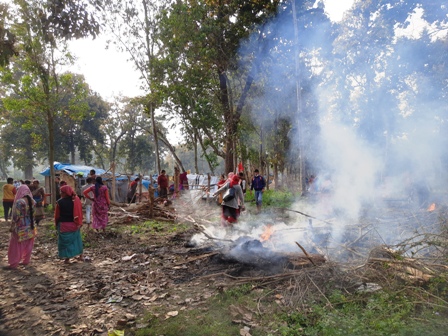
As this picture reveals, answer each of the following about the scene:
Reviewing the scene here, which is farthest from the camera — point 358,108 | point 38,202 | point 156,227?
point 358,108

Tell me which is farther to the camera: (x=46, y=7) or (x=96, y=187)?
(x=96, y=187)

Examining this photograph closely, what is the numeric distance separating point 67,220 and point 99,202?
9.37 feet

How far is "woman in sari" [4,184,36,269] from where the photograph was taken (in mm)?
5984

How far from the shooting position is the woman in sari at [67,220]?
628cm

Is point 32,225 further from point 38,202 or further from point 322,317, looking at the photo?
point 322,317

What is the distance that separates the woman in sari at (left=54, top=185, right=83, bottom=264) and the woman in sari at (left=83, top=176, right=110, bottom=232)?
2.67 m

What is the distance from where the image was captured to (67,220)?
630 centimetres

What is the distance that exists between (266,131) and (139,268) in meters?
21.4

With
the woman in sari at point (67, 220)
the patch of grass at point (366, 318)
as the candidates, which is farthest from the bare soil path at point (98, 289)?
the patch of grass at point (366, 318)

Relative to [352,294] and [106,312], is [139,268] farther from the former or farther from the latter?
[352,294]

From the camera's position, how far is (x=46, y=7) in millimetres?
5344

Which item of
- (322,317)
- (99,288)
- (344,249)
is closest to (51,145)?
(99,288)

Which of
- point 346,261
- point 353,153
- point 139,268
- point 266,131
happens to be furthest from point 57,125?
point 346,261

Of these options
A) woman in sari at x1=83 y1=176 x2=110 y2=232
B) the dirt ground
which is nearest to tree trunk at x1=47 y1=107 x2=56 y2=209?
woman in sari at x1=83 y1=176 x2=110 y2=232
